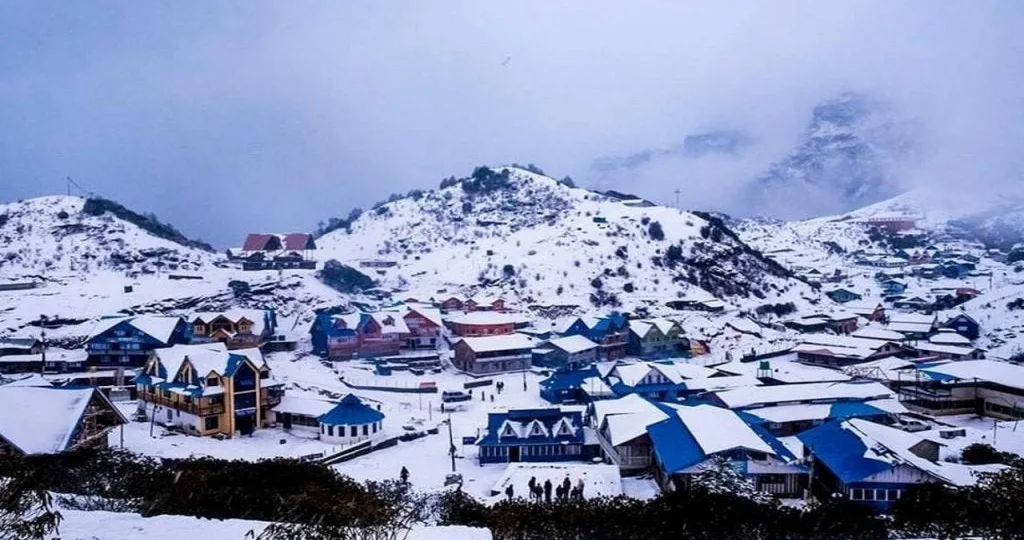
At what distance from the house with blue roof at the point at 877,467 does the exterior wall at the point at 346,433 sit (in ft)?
55.2


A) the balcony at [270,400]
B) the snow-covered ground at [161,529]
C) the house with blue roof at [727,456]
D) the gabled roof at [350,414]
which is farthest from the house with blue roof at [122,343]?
the snow-covered ground at [161,529]

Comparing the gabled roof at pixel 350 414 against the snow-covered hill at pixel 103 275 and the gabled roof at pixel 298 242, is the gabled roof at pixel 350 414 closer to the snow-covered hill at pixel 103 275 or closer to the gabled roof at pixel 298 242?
the snow-covered hill at pixel 103 275

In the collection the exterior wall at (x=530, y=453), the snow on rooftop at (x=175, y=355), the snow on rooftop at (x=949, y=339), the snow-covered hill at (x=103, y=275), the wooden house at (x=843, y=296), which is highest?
the snow-covered hill at (x=103, y=275)

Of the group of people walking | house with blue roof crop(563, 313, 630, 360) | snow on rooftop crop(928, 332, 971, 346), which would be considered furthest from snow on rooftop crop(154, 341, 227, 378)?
snow on rooftop crop(928, 332, 971, 346)

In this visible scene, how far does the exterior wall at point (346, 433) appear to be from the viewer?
1174 inches

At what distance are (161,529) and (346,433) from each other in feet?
64.0

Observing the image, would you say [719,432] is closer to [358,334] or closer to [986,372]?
[986,372]

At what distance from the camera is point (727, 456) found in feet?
74.4

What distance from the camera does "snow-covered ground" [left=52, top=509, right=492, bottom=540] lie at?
10289 mm

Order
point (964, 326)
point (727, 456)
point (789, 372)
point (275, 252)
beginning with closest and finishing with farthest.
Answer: point (727, 456) → point (789, 372) → point (964, 326) → point (275, 252)

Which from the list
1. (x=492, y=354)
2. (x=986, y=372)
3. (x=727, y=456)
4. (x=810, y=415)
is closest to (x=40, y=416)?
(x=727, y=456)

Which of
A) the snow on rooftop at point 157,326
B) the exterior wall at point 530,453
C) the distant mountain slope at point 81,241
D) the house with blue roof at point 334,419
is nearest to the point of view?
the exterior wall at point 530,453

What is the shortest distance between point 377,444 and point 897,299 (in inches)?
2440

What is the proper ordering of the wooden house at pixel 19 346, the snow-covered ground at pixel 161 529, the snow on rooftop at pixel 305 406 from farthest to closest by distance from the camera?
the wooden house at pixel 19 346
the snow on rooftop at pixel 305 406
the snow-covered ground at pixel 161 529
